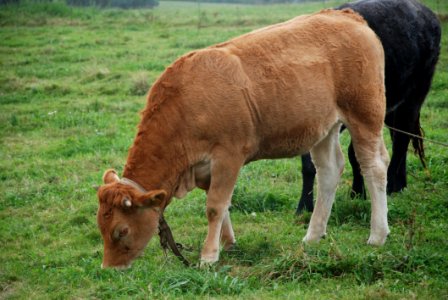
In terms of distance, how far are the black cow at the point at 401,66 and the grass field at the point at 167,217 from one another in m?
0.26

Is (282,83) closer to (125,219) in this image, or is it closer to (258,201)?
(125,219)

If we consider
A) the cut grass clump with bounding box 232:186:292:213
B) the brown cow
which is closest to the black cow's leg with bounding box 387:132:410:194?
the cut grass clump with bounding box 232:186:292:213

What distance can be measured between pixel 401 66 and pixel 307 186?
1733 mm

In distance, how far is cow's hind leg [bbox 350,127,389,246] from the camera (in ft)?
20.2

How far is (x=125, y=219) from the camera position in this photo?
5375mm

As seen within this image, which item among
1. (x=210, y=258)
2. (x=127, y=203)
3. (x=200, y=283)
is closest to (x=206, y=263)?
(x=210, y=258)

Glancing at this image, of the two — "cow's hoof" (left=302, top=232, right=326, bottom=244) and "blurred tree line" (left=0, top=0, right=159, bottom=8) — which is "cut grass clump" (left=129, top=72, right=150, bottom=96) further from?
"blurred tree line" (left=0, top=0, right=159, bottom=8)

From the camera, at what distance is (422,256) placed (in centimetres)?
527

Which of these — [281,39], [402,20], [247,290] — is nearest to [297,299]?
[247,290]

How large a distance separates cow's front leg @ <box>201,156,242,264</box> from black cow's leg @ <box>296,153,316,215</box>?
1.80 m

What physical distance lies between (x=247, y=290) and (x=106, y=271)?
1.24 meters

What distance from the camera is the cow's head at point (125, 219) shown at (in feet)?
17.4

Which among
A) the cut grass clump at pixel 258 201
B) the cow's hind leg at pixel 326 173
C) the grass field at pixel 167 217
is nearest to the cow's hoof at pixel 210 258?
the grass field at pixel 167 217

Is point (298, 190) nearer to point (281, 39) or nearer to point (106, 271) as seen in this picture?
point (281, 39)
